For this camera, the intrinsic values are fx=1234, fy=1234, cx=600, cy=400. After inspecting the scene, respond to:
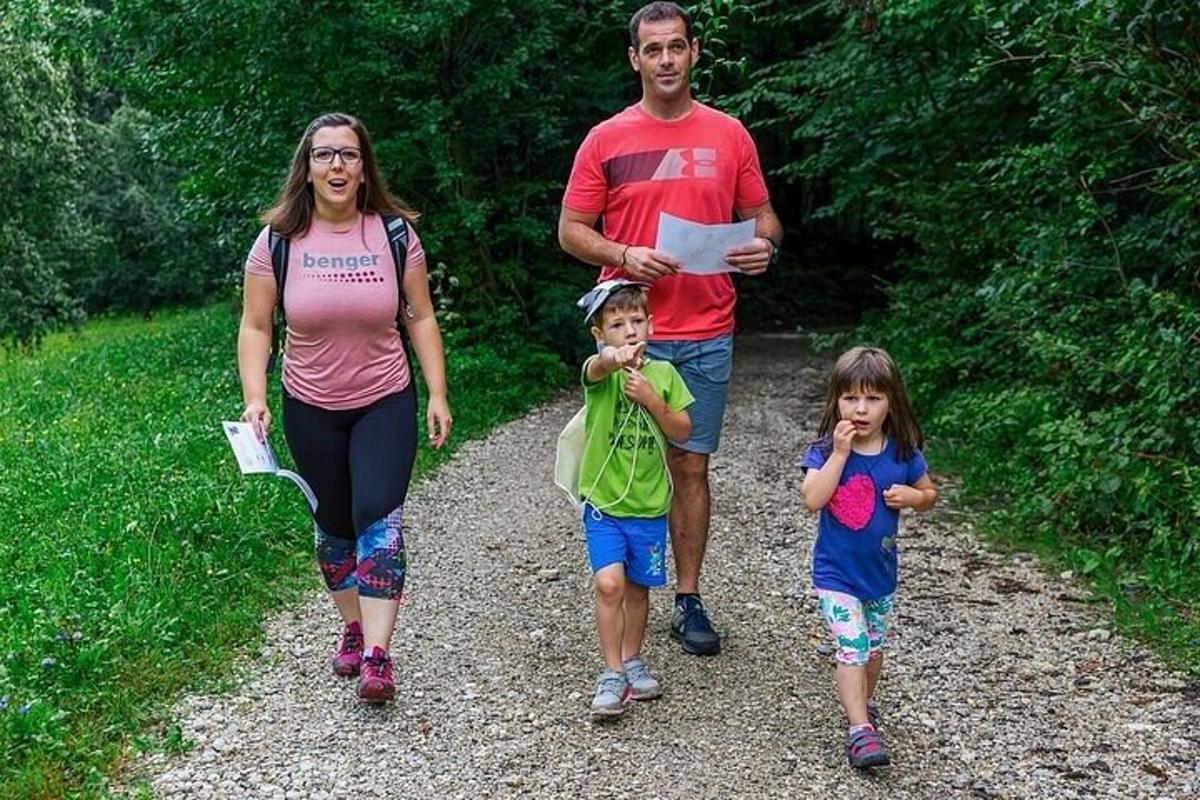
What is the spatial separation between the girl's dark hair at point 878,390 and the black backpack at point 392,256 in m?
1.56

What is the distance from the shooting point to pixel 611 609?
421 cm

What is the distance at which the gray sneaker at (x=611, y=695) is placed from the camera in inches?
165

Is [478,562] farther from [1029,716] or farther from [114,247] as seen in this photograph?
[114,247]

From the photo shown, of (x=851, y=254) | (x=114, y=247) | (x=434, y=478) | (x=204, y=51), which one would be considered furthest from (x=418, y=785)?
(x=114, y=247)

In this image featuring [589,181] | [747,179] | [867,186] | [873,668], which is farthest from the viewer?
[867,186]

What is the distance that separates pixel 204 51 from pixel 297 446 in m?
7.99

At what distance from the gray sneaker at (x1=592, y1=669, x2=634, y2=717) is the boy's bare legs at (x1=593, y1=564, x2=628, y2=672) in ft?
0.12

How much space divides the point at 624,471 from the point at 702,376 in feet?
1.95

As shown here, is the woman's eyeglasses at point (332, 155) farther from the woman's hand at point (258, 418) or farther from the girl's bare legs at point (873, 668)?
the girl's bare legs at point (873, 668)

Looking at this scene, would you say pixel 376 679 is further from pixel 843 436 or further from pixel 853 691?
pixel 843 436

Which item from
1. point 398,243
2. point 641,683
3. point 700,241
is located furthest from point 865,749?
point 398,243

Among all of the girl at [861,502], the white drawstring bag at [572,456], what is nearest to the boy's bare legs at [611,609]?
the white drawstring bag at [572,456]

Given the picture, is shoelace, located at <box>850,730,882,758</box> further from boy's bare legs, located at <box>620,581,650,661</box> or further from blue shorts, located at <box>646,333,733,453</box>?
blue shorts, located at <box>646,333,733,453</box>

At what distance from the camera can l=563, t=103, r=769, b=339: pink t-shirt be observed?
454 cm
